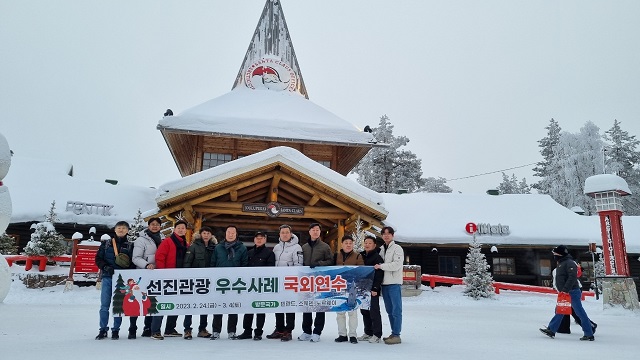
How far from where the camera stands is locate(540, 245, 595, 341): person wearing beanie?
6980 millimetres

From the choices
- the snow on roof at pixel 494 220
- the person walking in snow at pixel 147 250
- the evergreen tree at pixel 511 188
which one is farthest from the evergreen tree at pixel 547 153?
the person walking in snow at pixel 147 250

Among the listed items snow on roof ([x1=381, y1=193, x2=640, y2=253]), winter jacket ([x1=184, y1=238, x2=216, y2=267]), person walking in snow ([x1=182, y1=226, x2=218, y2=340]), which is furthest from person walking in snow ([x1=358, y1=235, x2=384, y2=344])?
snow on roof ([x1=381, y1=193, x2=640, y2=253])

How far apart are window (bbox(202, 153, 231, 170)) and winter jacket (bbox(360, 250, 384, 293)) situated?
12.0 metres

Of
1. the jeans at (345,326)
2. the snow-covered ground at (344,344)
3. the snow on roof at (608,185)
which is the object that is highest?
the snow on roof at (608,185)

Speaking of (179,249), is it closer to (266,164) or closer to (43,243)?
(266,164)

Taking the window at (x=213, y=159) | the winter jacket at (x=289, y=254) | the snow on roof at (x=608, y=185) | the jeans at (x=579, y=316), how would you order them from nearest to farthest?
the winter jacket at (x=289, y=254) → the jeans at (x=579, y=316) → the snow on roof at (x=608, y=185) → the window at (x=213, y=159)

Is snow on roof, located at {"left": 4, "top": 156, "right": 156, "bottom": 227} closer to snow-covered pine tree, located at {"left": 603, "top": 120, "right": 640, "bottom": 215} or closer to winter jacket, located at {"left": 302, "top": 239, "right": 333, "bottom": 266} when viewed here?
winter jacket, located at {"left": 302, "top": 239, "right": 333, "bottom": 266}

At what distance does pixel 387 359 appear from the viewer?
4.96 metres

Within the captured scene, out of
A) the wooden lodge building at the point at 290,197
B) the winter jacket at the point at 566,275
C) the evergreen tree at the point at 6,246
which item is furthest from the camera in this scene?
the evergreen tree at the point at 6,246

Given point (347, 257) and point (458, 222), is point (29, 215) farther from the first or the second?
point (458, 222)

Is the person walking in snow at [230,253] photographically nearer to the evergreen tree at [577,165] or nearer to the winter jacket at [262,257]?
the winter jacket at [262,257]

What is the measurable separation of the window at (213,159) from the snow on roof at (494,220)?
8.00 metres

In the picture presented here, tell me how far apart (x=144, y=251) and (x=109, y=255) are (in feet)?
1.54

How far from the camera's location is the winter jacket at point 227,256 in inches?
262
